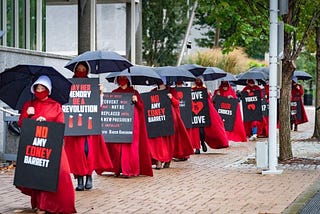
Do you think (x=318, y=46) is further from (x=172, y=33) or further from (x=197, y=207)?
(x=172, y=33)

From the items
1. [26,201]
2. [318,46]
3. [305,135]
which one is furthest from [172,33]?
[26,201]

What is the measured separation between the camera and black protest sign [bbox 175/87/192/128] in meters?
18.8

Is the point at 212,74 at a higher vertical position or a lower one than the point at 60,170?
higher

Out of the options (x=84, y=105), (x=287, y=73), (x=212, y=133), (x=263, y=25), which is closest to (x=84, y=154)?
(x=84, y=105)

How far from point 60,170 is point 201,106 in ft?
33.7

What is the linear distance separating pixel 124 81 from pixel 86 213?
188 inches

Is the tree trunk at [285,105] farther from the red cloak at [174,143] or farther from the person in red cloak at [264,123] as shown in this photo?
the person in red cloak at [264,123]

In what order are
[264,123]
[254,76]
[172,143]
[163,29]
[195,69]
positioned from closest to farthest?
[172,143] < [195,69] < [254,76] < [264,123] < [163,29]

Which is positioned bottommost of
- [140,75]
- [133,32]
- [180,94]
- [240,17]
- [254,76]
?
[180,94]

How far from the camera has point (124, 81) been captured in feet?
49.9

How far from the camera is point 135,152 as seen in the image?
15.0 m

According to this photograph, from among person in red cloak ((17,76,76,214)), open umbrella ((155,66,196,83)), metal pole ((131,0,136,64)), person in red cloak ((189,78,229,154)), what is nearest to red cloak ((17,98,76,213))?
person in red cloak ((17,76,76,214))

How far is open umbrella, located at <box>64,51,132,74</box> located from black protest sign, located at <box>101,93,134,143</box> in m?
0.66

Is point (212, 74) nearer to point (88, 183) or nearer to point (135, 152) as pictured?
point (135, 152)
